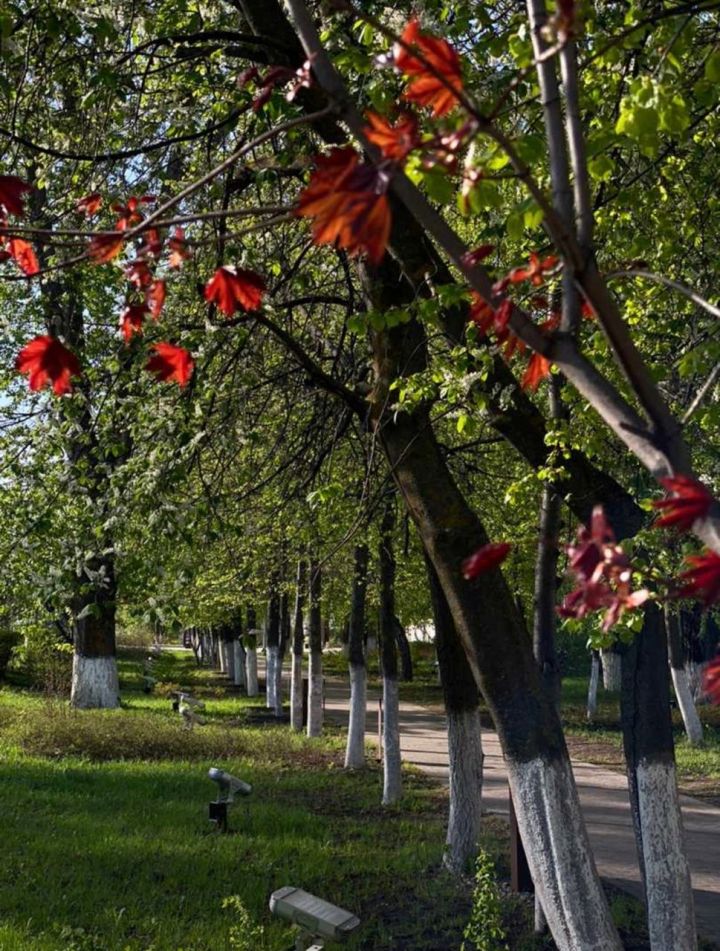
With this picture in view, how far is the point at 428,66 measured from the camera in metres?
1.90

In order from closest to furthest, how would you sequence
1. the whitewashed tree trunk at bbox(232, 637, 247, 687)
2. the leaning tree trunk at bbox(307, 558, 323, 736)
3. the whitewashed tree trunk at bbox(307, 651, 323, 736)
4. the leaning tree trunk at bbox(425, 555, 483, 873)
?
the leaning tree trunk at bbox(425, 555, 483, 873), the leaning tree trunk at bbox(307, 558, 323, 736), the whitewashed tree trunk at bbox(307, 651, 323, 736), the whitewashed tree trunk at bbox(232, 637, 247, 687)

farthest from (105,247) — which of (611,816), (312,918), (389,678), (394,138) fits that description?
(611,816)

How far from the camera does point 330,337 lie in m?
9.45

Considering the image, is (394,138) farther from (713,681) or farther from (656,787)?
(656,787)

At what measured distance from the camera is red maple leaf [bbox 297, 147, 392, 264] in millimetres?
1735

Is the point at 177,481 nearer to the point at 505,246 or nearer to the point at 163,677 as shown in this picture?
the point at 505,246

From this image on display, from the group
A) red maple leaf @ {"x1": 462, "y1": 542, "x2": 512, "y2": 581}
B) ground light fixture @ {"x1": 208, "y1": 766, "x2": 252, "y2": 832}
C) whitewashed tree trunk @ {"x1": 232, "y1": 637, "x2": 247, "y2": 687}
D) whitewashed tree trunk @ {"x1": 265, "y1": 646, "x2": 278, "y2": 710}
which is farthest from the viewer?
whitewashed tree trunk @ {"x1": 232, "y1": 637, "x2": 247, "y2": 687}

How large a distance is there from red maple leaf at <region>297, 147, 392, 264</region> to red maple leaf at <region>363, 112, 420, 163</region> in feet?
0.25

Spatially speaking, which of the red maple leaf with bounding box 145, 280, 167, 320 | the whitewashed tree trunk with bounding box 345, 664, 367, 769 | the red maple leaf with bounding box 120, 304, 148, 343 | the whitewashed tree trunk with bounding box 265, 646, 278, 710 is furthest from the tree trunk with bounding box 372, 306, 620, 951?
the whitewashed tree trunk with bounding box 265, 646, 278, 710

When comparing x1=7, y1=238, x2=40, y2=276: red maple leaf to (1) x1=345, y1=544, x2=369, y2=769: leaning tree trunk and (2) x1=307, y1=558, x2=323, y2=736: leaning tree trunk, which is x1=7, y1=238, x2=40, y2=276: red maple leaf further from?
(2) x1=307, y1=558, x2=323, y2=736: leaning tree trunk

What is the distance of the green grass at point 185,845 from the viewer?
301 inches

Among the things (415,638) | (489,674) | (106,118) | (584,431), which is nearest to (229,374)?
(106,118)

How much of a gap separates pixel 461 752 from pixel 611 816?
4655 mm

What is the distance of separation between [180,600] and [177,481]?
0.81m
